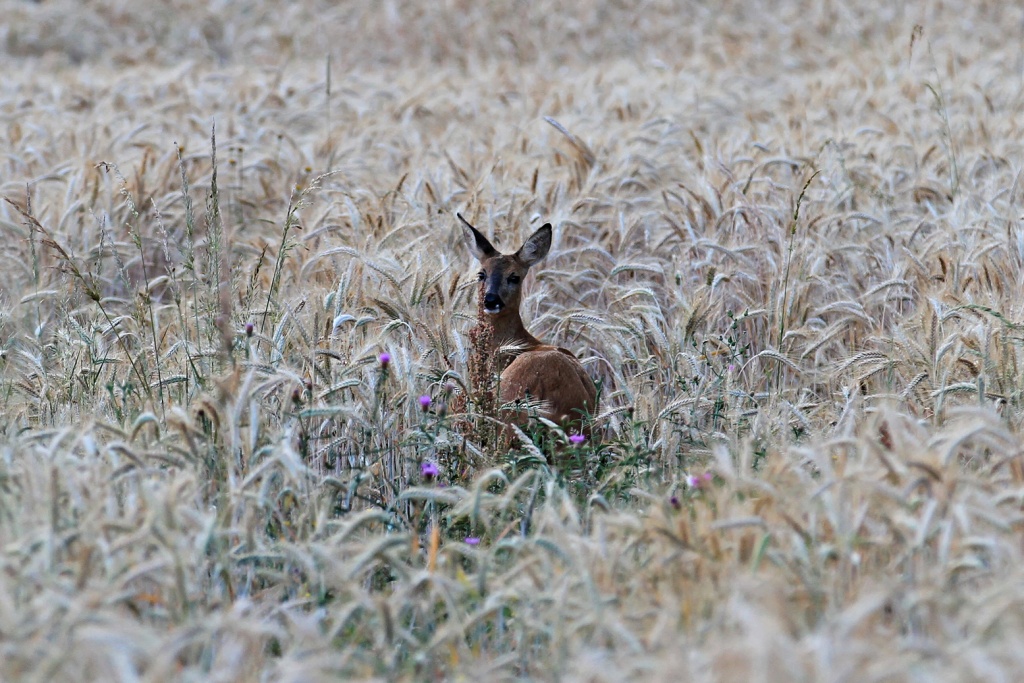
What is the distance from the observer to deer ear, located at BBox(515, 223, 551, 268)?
554 centimetres

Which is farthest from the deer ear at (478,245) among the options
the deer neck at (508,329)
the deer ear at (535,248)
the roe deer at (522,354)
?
the deer neck at (508,329)

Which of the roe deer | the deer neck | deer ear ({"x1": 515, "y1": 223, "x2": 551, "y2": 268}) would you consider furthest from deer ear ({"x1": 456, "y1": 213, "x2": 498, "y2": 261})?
the deer neck

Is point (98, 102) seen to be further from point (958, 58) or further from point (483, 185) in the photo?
point (958, 58)

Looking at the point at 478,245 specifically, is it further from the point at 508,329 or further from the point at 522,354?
the point at 522,354

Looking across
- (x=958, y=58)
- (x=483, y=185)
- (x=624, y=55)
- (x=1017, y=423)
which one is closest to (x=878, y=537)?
(x=1017, y=423)

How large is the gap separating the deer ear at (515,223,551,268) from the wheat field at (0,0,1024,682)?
0.33 m

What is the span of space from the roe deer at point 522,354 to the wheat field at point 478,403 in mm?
178

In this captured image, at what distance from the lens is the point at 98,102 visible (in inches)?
Answer: 425

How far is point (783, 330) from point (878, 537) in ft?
8.33

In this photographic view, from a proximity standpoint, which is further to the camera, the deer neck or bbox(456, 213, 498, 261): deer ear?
bbox(456, 213, 498, 261): deer ear

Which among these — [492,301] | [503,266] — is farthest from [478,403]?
[503,266]

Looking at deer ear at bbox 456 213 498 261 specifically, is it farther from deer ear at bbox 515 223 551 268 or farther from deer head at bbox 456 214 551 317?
deer ear at bbox 515 223 551 268

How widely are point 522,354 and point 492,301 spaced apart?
0.36m

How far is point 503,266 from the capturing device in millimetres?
5543
